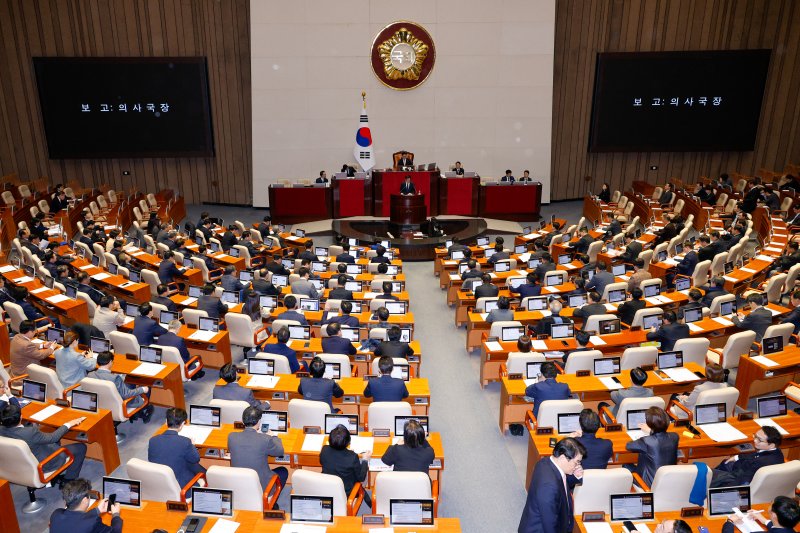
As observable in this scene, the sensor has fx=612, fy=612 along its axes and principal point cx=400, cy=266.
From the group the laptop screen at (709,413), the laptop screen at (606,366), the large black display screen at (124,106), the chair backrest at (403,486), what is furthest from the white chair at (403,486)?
the large black display screen at (124,106)

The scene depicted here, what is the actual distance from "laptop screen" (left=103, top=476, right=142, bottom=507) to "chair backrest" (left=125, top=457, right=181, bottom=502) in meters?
0.16

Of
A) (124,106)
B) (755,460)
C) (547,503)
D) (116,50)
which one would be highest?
(116,50)

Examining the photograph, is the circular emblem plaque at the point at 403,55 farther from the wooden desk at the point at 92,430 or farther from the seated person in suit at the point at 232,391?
the wooden desk at the point at 92,430

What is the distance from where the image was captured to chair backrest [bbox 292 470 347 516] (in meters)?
5.65

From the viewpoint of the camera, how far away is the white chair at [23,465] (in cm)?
630

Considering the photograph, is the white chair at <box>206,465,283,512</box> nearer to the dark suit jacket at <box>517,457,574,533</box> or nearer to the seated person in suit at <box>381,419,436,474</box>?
the seated person in suit at <box>381,419,436,474</box>

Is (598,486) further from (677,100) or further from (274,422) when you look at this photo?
(677,100)

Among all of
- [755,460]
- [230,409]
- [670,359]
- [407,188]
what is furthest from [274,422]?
[407,188]

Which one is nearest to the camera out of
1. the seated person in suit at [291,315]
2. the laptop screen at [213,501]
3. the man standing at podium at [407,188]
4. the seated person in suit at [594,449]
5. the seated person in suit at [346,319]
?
the laptop screen at [213,501]

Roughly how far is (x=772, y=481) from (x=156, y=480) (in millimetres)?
5771

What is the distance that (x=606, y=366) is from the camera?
836cm

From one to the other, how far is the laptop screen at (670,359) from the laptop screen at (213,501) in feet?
19.4

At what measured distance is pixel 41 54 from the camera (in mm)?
21969

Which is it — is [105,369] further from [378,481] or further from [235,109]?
[235,109]
